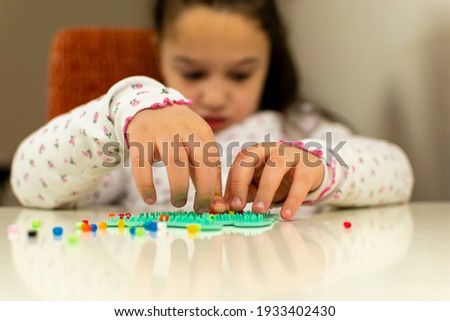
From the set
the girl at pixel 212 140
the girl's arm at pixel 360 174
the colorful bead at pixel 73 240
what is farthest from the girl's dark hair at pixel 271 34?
the colorful bead at pixel 73 240

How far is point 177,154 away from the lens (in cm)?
58

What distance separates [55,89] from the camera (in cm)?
122

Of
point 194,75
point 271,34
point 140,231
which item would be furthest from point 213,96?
point 140,231

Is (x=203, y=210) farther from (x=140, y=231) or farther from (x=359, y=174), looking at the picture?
(x=359, y=174)

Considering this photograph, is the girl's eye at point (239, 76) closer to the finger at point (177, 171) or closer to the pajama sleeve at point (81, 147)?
the pajama sleeve at point (81, 147)

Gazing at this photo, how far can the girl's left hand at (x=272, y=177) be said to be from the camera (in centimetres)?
65

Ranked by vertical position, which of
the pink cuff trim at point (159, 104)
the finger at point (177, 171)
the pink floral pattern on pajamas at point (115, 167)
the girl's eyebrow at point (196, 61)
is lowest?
the pink floral pattern on pajamas at point (115, 167)

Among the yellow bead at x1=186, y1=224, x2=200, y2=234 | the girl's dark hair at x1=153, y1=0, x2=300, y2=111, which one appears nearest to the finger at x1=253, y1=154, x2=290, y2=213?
the yellow bead at x1=186, y1=224, x2=200, y2=234

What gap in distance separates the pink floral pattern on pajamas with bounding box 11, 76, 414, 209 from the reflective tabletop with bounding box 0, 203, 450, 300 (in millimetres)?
130

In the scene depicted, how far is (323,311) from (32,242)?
0.33 meters

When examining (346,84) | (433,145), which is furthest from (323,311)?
(346,84)

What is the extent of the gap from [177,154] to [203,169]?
3 centimetres

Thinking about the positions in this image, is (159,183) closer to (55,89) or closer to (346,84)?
(55,89)

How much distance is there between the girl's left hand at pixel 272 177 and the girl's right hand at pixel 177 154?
35 millimetres
